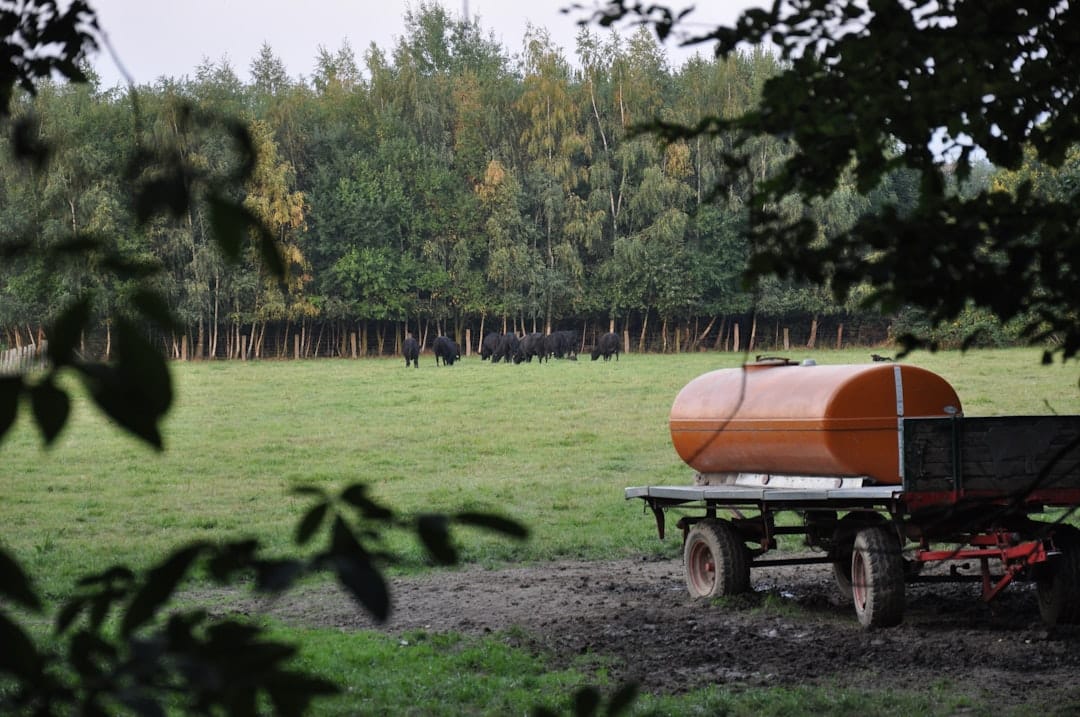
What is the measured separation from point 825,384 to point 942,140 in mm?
6456

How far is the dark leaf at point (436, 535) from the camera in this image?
6.12 ft

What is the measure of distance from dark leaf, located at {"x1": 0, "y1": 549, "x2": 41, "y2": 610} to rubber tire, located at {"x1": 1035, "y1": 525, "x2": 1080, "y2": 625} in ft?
27.0

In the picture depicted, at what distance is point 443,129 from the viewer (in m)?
72.1

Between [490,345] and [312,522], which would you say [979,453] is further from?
[490,345]

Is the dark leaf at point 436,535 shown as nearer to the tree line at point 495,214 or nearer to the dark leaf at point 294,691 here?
the dark leaf at point 294,691

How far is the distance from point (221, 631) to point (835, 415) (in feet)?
27.6

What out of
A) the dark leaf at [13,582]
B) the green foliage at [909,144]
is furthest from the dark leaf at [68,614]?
the green foliage at [909,144]

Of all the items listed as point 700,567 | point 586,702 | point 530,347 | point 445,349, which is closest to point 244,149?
point 586,702

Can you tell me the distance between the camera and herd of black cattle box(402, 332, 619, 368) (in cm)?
5106

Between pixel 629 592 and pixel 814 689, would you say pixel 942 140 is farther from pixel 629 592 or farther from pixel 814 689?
pixel 629 592

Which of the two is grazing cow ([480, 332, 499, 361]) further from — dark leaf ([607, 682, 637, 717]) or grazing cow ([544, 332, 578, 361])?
dark leaf ([607, 682, 637, 717])

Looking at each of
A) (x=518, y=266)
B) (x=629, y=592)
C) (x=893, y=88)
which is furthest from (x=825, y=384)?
(x=518, y=266)

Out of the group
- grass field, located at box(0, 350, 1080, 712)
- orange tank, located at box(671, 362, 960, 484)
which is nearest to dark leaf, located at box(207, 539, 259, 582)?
grass field, located at box(0, 350, 1080, 712)

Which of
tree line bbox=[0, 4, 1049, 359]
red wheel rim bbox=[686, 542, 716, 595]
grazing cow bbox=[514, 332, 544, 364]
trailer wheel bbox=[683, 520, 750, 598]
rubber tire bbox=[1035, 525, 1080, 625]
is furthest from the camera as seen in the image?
tree line bbox=[0, 4, 1049, 359]
